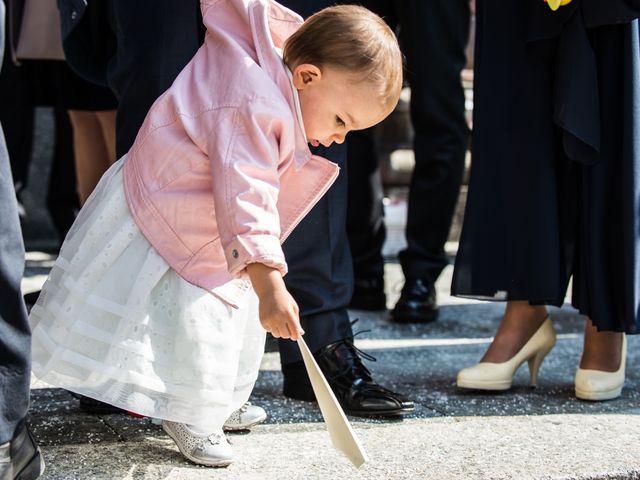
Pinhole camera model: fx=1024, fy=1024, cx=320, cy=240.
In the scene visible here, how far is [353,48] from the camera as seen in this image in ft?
5.78

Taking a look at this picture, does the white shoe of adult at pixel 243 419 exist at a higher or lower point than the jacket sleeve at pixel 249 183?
lower

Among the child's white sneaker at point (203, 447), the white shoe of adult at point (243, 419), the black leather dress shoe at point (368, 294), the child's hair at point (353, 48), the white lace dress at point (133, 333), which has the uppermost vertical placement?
the child's hair at point (353, 48)

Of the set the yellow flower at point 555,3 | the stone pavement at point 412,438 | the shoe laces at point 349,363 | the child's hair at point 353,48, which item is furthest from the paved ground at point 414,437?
the yellow flower at point 555,3

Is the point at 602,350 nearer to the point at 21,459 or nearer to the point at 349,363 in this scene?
the point at 349,363

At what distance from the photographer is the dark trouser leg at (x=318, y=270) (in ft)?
7.65

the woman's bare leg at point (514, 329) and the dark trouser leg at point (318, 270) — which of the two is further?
the woman's bare leg at point (514, 329)

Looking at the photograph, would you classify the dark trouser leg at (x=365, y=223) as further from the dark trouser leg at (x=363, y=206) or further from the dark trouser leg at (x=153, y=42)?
the dark trouser leg at (x=153, y=42)

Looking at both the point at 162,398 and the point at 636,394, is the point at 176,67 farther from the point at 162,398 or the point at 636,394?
the point at 636,394

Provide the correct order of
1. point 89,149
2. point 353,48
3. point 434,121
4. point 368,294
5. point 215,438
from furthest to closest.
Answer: point 368,294 → point 434,121 → point 89,149 → point 215,438 → point 353,48

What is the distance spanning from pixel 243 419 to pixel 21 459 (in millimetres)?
553

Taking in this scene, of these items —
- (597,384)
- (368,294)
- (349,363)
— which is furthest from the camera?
(368,294)

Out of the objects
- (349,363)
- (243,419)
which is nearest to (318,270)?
(349,363)

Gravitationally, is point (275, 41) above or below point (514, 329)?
above

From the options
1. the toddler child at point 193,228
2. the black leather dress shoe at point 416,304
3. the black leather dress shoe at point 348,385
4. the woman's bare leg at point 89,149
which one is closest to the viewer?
the toddler child at point 193,228
